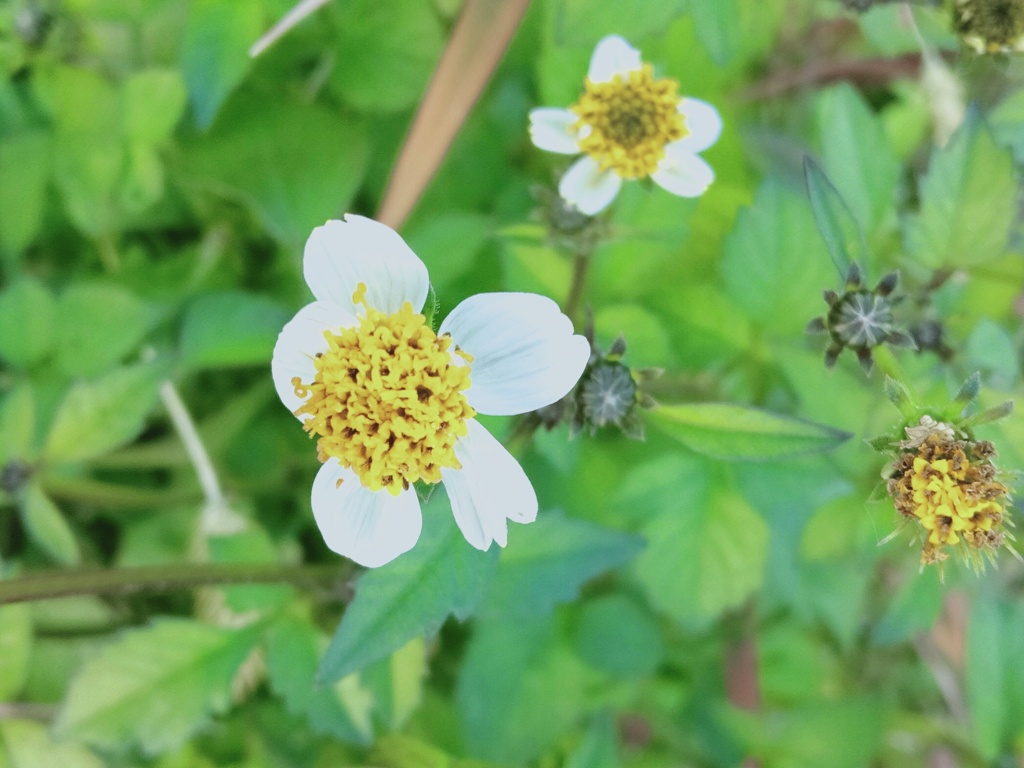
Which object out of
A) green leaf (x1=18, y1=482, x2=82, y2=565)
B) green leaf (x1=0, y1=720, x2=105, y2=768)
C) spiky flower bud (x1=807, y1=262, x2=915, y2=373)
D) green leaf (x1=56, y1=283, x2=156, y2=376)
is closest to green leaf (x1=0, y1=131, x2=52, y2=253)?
green leaf (x1=56, y1=283, x2=156, y2=376)

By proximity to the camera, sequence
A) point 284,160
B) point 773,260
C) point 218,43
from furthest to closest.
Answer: point 284,160 → point 773,260 → point 218,43

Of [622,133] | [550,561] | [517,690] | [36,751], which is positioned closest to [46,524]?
[36,751]

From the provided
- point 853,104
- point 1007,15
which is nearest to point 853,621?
point 853,104

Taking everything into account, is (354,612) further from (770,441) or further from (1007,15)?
(1007,15)

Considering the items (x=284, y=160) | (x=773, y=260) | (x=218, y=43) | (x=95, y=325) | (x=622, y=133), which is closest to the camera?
(x=622, y=133)

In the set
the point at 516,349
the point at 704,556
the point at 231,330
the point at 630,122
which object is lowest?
the point at 704,556

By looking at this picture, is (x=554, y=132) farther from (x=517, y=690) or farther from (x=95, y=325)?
(x=517, y=690)

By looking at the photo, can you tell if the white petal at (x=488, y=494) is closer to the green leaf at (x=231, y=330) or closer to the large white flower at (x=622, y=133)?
the large white flower at (x=622, y=133)
